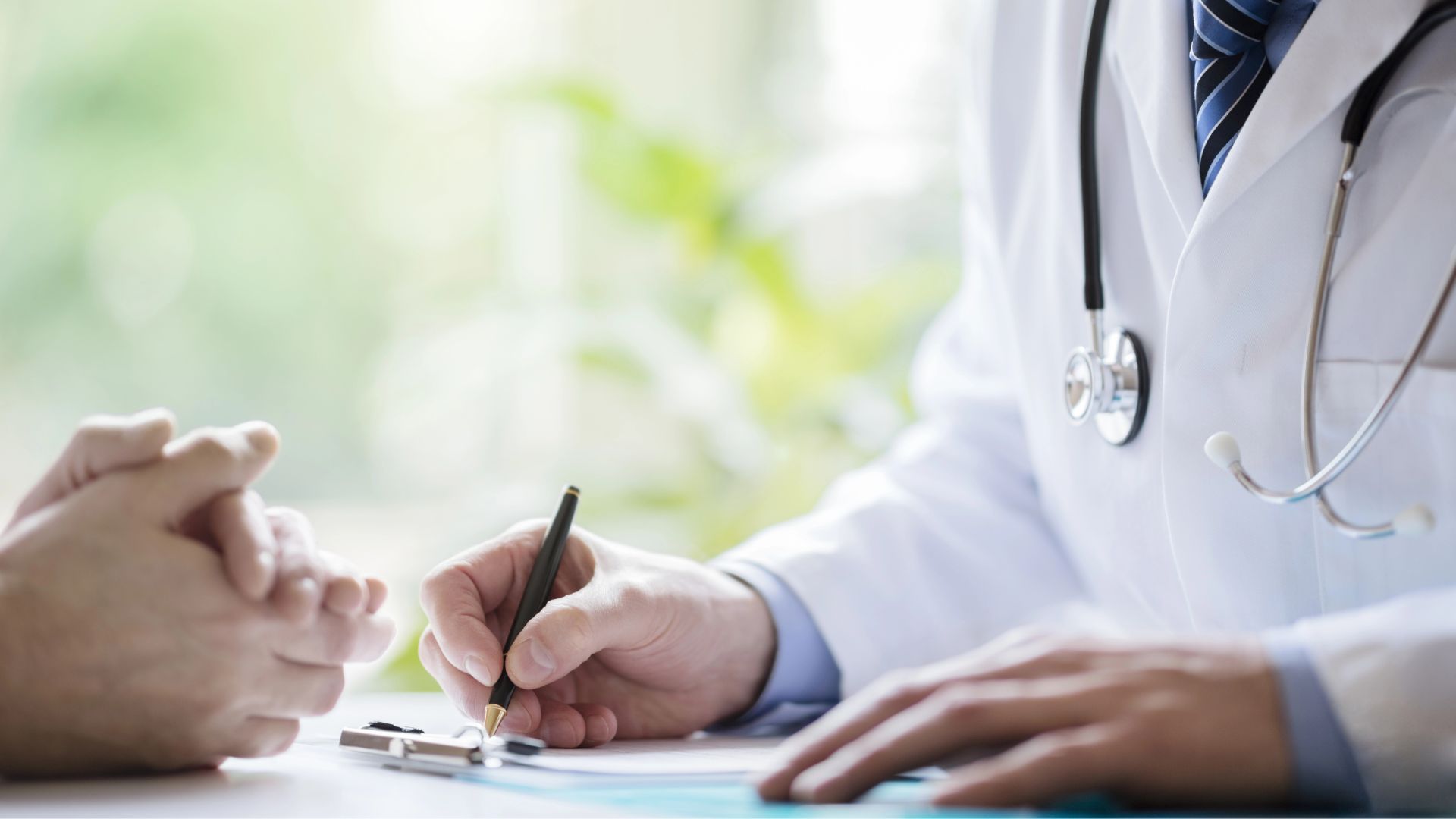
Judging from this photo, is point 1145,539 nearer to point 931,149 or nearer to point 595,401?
point 931,149

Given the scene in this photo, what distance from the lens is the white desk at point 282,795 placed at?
1.45 feet

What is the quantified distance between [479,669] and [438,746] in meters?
0.10

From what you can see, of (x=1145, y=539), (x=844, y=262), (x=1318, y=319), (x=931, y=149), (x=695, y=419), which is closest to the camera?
(x=1318, y=319)

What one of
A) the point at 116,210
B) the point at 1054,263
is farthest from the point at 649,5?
the point at 1054,263

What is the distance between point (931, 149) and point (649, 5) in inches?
31.6

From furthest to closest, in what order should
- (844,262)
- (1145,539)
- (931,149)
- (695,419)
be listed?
(844,262) < (931,149) < (695,419) < (1145,539)

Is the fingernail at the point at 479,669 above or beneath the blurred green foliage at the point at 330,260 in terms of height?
beneath

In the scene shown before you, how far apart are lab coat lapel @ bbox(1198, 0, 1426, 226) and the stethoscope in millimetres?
10

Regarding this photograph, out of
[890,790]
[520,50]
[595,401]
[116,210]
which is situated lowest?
[890,790]

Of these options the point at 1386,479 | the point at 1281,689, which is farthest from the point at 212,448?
the point at 1386,479

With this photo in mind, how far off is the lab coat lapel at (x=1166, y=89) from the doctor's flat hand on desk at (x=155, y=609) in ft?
1.68

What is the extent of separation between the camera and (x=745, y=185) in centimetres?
170

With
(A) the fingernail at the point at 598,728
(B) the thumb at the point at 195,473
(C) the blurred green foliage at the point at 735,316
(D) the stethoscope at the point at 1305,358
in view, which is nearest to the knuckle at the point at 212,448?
(B) the thumb at the point at 195,473

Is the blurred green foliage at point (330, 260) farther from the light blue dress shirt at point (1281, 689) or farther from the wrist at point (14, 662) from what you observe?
the wrist at point (14, 662)
